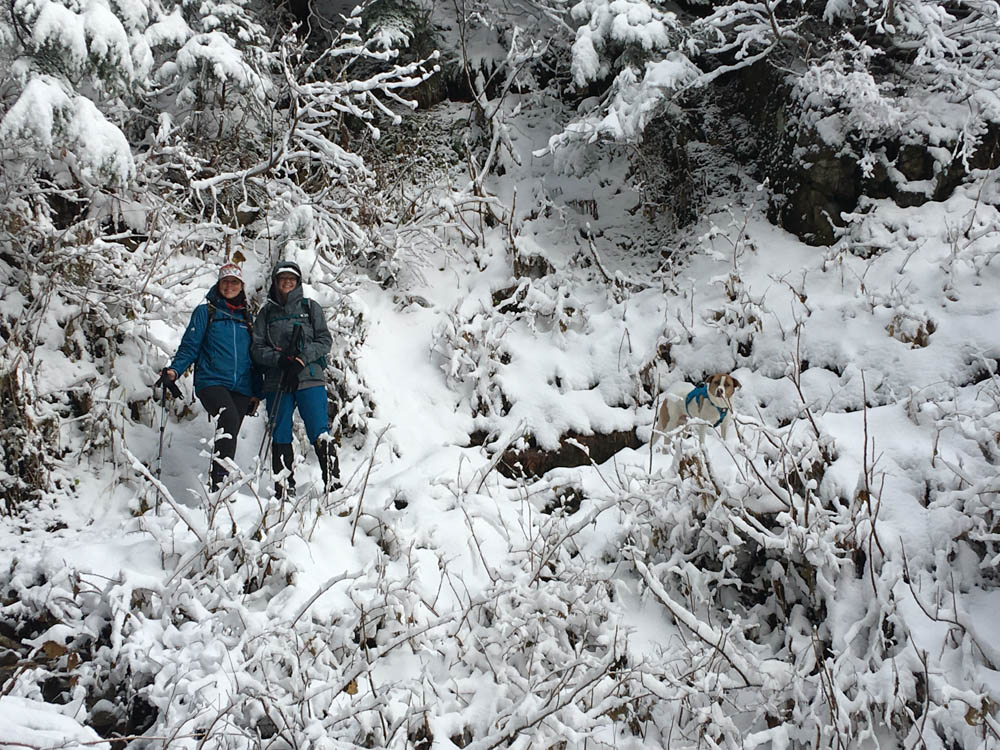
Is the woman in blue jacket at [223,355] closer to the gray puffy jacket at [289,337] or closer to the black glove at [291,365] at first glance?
the gray puffy jacket at [289,337]

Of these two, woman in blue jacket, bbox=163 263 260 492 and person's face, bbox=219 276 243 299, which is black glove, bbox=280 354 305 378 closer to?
woman in blue jacket, bbox=163 263 260 492

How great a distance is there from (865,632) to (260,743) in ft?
8.98

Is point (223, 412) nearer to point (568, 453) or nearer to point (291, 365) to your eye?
point (291, 365)

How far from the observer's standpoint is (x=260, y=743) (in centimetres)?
247

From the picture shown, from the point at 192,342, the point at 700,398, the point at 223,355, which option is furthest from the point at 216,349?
the point at 700,398

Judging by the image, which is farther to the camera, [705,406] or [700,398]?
[705,406]

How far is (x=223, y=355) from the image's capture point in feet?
15.5

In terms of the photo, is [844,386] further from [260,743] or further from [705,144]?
[260,743]

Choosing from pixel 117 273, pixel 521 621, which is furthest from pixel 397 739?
pixel 117 273

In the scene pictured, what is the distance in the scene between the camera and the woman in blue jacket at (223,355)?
4633 mm

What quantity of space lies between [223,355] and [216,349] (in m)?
0.06

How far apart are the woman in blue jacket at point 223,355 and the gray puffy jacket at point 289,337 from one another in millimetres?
108

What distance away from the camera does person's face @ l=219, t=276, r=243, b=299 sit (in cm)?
481

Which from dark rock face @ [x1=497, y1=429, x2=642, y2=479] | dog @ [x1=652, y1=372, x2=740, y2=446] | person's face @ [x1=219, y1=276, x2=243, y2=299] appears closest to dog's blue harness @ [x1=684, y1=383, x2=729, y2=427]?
dog @ [x1=652, y1=372, x2=740, y2=446]
